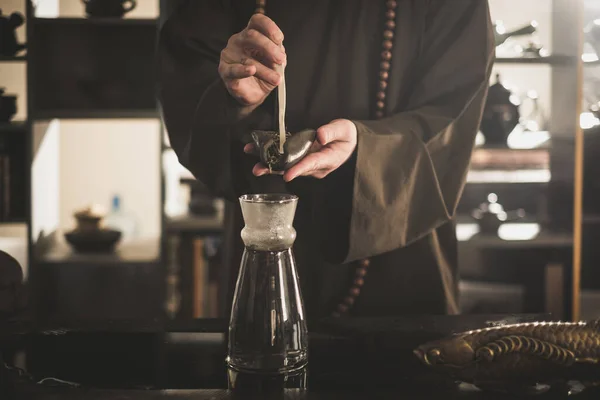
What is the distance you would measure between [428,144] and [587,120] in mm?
827

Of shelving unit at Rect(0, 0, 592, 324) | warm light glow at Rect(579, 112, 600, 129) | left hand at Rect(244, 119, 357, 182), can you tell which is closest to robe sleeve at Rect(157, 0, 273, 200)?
left hand at Rect(244, 119, 357, 182)

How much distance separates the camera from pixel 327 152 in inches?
42.0

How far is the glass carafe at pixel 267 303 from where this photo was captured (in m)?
0.75

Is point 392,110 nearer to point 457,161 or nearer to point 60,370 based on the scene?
point 457,161

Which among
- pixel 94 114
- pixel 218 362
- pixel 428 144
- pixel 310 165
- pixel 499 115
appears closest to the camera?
pixel 218 362

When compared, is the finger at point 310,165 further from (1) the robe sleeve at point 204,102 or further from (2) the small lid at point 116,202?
(2) the small lid at point 116,202

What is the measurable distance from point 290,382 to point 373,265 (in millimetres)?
520

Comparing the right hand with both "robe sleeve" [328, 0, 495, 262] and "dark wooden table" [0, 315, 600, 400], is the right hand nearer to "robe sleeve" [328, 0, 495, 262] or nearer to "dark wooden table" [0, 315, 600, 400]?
"robe sleeve" [328, 0, 495, 262]

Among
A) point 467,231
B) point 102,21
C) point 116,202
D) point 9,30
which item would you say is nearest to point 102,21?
point 102,21

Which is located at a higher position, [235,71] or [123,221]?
[235,71]

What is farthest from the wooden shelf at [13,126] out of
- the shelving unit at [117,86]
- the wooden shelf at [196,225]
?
the wooden shelf at [196,225]

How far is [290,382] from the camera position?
714 millimetres

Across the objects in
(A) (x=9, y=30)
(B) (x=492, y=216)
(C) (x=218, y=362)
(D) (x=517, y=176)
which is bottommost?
(C) (x=218, y=362)

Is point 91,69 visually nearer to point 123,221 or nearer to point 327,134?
point 123,221
